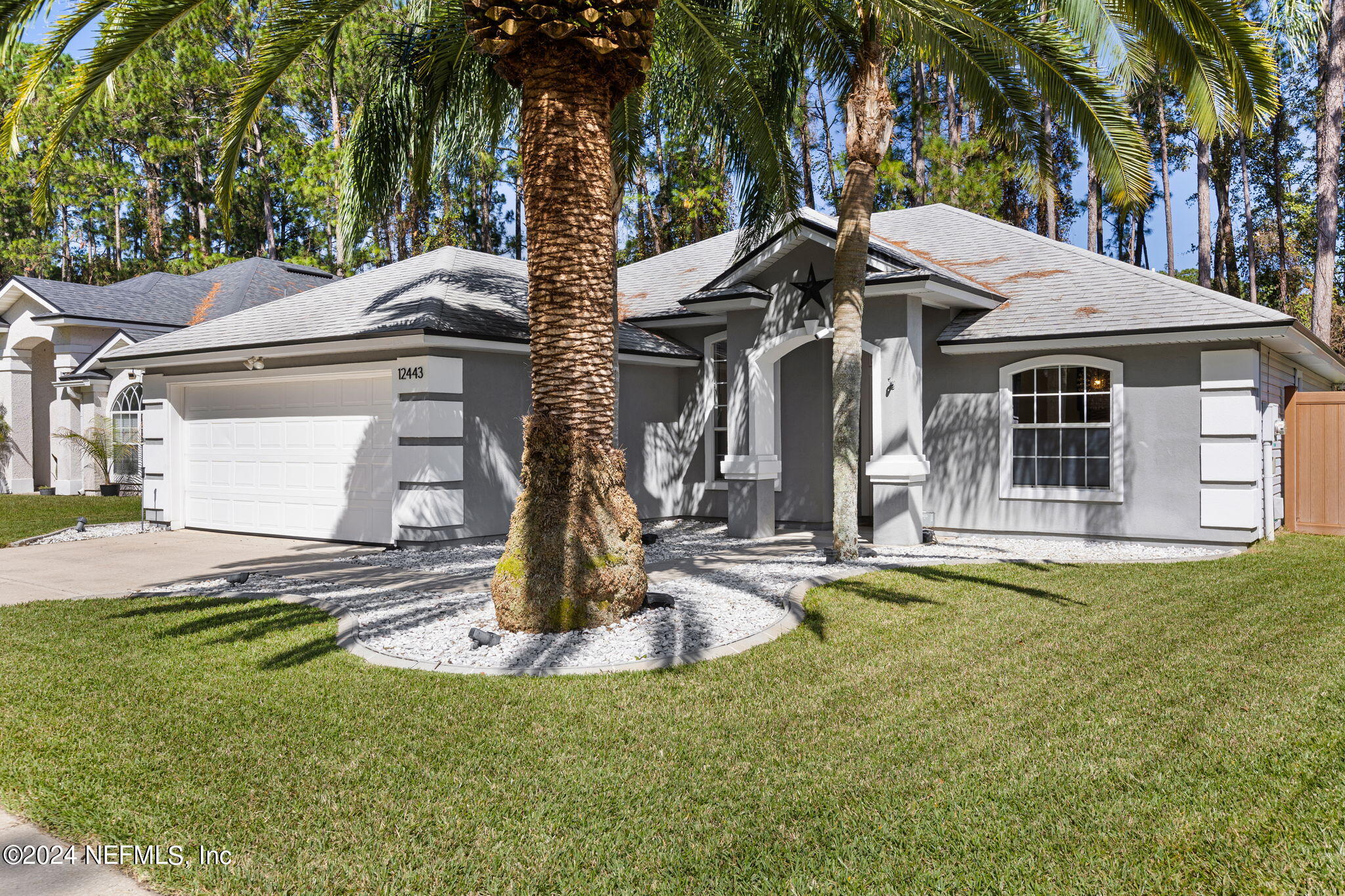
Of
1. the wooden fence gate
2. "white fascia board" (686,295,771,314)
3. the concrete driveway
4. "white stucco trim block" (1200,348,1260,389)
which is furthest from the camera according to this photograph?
the wooden fence gate

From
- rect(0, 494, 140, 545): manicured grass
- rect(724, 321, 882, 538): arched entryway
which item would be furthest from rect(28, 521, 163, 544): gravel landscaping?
rect(724, 321, 882, 538): arched entryway

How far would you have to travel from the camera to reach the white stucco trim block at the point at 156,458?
15906 mm

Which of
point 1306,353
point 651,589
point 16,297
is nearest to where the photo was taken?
point 651,589

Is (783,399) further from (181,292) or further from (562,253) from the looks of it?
(181,292)

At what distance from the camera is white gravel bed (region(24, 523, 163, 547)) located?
14.2 m

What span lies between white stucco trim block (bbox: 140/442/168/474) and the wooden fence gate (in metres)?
19.1

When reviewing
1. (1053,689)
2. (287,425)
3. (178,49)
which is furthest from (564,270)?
(178,49)

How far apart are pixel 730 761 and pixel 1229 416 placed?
10.4m

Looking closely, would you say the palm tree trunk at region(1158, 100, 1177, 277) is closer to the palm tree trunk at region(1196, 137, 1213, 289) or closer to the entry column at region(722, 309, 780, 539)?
the palm tree trunk at region(1196, 137, 1213, 289)

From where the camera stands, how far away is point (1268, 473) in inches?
522

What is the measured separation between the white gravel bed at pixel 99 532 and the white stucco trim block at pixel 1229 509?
16456 mm

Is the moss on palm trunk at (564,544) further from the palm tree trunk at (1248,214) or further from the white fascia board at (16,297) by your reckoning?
the palm tree trunk at (1248,214)

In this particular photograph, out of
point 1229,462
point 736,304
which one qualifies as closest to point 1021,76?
point 736,304

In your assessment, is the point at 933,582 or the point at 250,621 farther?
the point at 933,582
